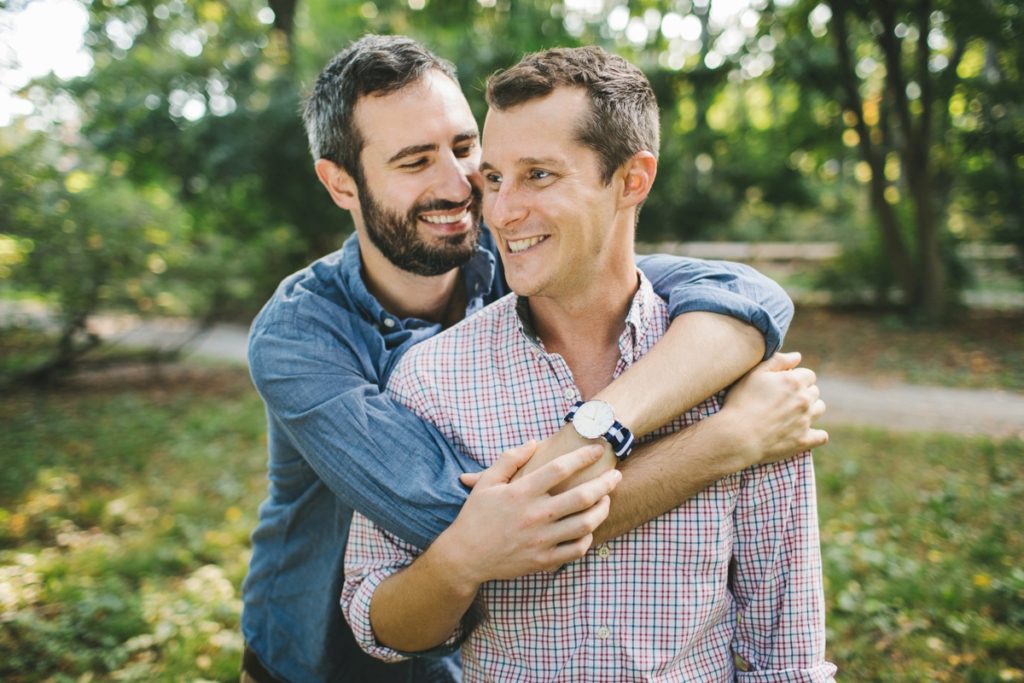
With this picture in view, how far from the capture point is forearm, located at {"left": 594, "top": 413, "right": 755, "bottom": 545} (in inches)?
69.5

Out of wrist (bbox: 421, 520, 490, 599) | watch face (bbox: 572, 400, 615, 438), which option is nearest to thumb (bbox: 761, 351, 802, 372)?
watch face (bbox: 572, 400, 615, 438)

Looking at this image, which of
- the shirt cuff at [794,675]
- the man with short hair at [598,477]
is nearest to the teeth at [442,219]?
the man with short hair at [598,477]

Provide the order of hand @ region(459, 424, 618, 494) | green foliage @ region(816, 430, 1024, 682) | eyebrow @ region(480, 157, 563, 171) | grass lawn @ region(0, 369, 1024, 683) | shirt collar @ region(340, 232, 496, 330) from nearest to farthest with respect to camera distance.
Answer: hand @ region(459, 424, 618, 494) < eyebrow @ region(480, 157, 563, 171) < shirt collar @ region(340, 232, 496, 330) < green foliage @ region(816, 430, 1024, 682) < grass lawn @ region(0, 369, 1024, 683)

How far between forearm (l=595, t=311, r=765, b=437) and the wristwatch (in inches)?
1.1

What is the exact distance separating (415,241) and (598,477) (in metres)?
1.13

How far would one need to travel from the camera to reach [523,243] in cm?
196

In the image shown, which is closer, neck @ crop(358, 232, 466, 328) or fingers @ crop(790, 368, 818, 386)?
fingers @ crop(790, 368, 818, 386)

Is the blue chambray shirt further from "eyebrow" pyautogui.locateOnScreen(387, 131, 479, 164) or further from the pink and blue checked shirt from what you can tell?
"eyebrow" pyautogui.locateOnScreen(387, 131, 479, 164)

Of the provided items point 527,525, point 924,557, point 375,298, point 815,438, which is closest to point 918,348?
point 924,557

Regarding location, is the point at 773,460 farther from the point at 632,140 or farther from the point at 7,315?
the point at 7,315

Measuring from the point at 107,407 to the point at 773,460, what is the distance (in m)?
8.63

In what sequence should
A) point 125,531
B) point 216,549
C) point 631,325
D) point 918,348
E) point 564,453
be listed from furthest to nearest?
point 918,348 < point 125,531 < point 216,549 < point 631,325 < point 564,453

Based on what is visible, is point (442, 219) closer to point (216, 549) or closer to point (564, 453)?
point (564, 453)

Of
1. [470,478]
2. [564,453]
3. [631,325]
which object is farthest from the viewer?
[631,325]
